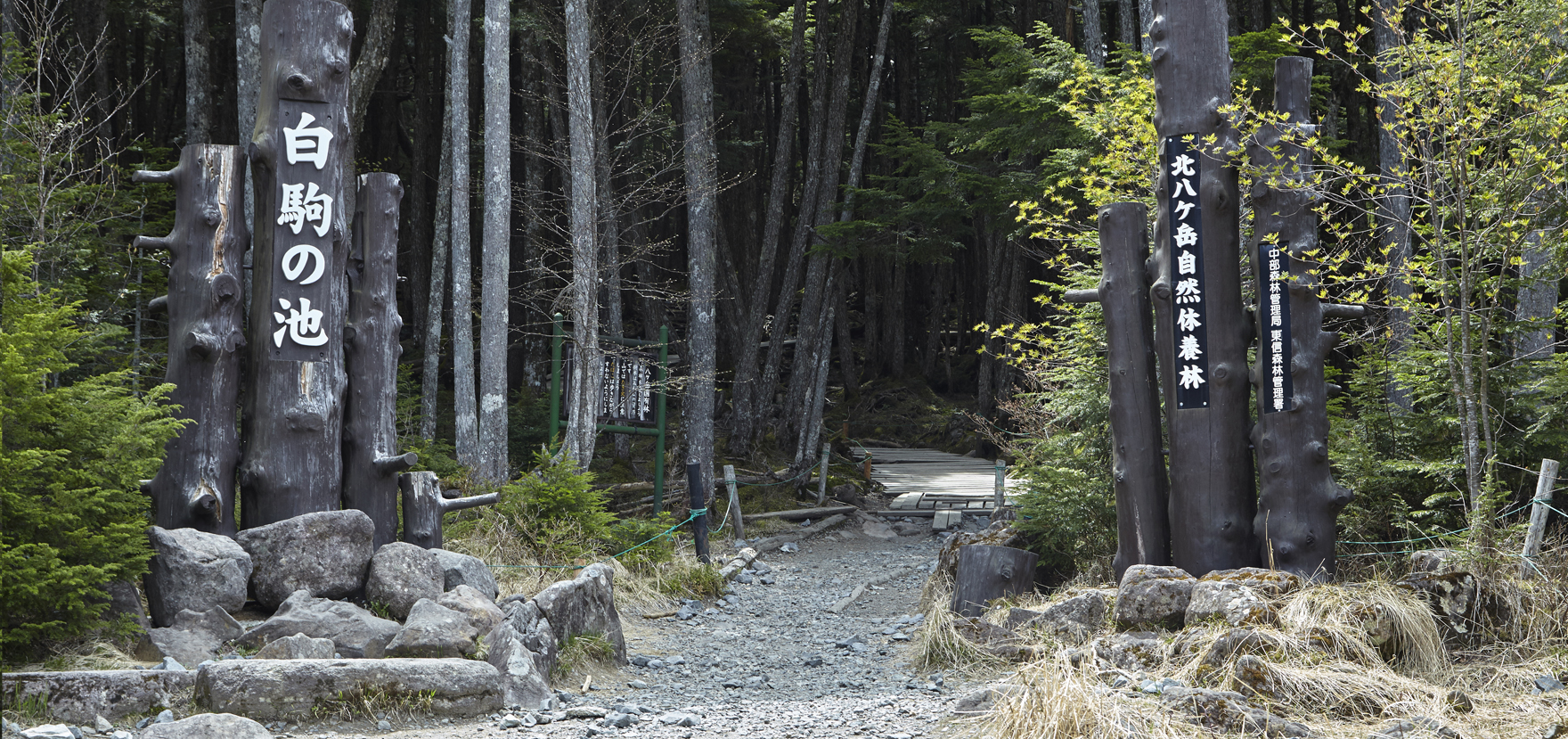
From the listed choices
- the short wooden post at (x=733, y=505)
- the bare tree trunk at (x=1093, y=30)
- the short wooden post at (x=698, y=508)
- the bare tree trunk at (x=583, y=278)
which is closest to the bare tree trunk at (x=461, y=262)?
the bare tree trunk at (x=583, y=278)

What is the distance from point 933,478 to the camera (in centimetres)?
1700

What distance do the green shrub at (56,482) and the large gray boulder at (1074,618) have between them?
482 cm

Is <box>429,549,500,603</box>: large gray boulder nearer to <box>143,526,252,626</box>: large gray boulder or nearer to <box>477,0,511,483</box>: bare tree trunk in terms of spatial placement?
<box>143,526,252,626</box>: large gray boulder

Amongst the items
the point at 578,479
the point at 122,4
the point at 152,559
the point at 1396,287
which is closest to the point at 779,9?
the point at 122,4

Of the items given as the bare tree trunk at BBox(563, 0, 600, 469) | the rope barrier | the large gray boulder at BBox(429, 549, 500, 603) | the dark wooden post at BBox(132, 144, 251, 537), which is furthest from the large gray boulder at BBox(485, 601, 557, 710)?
the bare tree trunk at BBox(563, 0, 600, 469)

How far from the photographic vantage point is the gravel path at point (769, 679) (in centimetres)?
513

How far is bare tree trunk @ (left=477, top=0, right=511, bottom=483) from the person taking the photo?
36.2ft

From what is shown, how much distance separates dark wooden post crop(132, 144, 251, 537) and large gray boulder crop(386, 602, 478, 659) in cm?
171

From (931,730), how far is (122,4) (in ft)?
62.7

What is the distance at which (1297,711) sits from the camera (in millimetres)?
4695

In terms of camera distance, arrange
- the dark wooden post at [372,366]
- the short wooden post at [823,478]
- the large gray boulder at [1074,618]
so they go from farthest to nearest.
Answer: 1. the short wooden post at [823,478]
2. the dark wooden post at [372,366]
3. the large gray boulder at [1074,618]

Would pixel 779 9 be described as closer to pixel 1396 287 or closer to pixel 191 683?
pixel 1396 287

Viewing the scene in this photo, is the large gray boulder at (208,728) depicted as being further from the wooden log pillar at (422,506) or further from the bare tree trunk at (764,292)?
the bare tree trunk at (764,292)

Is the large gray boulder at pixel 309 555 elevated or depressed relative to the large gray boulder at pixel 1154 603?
elevated
